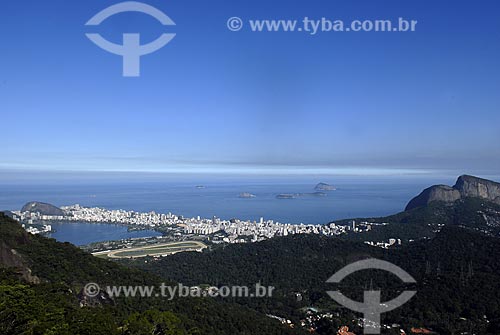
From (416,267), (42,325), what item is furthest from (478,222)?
(42,325)

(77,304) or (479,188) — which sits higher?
(479,188)

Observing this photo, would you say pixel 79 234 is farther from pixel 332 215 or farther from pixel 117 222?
pixel 332 215

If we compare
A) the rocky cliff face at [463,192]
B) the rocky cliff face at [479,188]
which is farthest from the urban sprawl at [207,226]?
the rocky cliff face at [479,188]

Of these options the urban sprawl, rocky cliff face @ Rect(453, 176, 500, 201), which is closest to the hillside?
the urban sprawl

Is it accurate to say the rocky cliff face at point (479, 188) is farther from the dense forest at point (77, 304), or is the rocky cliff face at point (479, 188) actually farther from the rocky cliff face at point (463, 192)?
the dense forest at point (77, 304)

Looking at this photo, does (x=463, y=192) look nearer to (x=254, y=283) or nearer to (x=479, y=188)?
(x=479, y=188)

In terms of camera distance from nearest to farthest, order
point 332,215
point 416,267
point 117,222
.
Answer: point 416,267 < point 117,222 < point 332,215

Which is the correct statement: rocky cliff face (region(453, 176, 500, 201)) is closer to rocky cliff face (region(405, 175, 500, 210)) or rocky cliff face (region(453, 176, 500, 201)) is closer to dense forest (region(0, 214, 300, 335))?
rocky cliff face (region(405, 175, 500, 210))

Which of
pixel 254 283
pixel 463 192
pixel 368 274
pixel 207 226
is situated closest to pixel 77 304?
pixel 254 283
